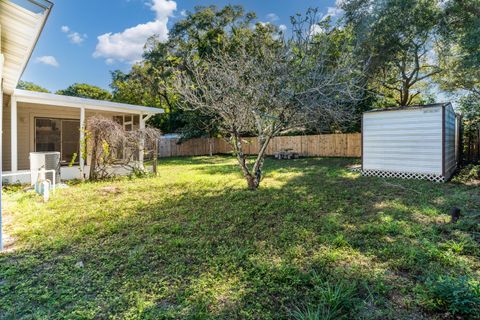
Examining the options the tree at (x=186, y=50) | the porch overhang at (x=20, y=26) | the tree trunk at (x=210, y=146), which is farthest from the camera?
the tree trunk at (x=210, y=146)

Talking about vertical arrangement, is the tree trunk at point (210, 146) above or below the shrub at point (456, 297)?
above

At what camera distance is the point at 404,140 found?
8172 millimetres

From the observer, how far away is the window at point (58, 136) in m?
9.19

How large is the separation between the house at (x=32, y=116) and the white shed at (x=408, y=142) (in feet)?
25.4

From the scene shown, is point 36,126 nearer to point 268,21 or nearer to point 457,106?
point 268,21

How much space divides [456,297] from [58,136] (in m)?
11.3

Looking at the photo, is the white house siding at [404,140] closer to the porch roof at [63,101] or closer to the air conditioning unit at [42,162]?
the porch roof at [63,101]

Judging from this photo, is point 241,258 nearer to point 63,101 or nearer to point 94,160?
point 94,160

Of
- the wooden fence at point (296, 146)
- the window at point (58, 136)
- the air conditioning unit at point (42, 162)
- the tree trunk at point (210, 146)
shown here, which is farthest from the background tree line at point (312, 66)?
the window at point (58, 136)

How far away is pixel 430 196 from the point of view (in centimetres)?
582

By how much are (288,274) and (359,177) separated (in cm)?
688

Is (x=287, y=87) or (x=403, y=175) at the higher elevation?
(x=287, y=87)

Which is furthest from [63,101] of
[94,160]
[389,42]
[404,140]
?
[389,42]

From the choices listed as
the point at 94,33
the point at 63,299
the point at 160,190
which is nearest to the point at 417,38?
the point at 160,190
